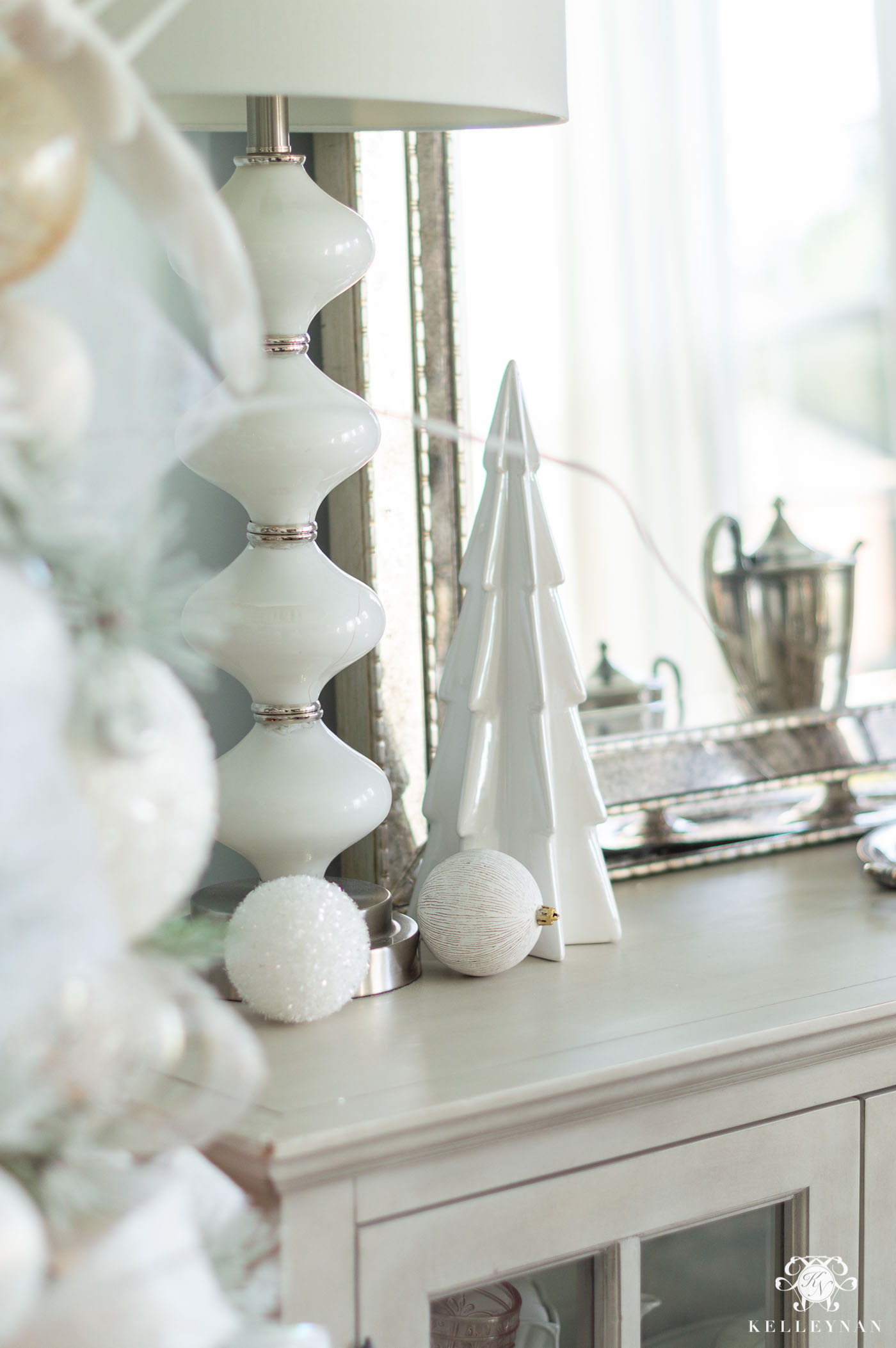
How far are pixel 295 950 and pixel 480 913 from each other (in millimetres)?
132

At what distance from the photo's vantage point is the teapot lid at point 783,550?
1.18 meters

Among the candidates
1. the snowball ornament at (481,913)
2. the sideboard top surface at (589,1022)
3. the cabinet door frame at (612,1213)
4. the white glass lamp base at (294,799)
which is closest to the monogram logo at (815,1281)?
the cabinet door frame at (612,1213)

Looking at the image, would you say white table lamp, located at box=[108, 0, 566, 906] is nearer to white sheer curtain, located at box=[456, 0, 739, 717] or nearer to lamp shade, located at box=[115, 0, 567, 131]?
lamp shade, located at box=[115, 0, 567, 131]

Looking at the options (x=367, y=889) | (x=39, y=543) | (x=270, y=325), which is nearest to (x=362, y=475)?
(x=270, y=325)

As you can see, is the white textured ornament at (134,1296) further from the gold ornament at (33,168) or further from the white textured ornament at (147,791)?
the gold ornament at (33,168)

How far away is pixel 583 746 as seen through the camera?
0.89m

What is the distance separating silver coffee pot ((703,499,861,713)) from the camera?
1170 mm

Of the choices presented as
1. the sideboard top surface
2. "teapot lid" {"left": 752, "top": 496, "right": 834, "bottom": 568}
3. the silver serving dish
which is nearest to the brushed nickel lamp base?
the sideboard top surface

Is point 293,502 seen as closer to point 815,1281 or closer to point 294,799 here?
point 294,799

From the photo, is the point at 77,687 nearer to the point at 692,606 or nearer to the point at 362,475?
the point at 362,475

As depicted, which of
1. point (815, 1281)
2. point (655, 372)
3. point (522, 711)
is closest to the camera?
point (815, 1281)

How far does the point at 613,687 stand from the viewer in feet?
3.63

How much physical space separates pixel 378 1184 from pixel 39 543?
14.5 inches

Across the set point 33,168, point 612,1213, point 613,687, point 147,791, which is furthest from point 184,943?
point 613,687
